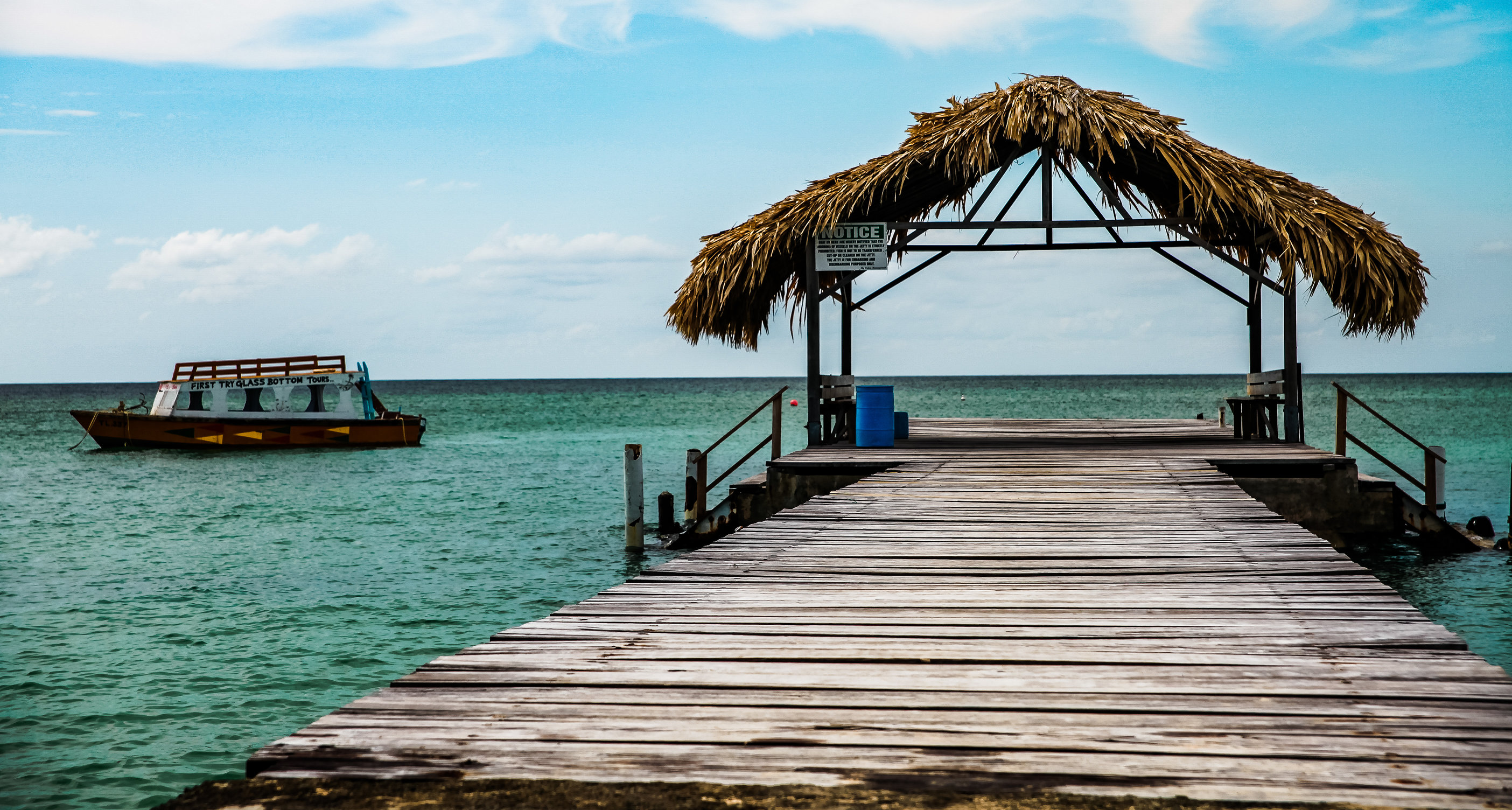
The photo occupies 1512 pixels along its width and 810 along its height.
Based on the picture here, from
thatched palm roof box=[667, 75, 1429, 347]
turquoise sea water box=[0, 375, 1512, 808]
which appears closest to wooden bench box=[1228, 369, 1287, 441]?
thatched palm roof box=[667, 75, 1429, 347]

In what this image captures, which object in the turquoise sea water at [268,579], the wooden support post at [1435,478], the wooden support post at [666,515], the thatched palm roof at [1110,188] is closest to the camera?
the turquoise sea water at [268,579]

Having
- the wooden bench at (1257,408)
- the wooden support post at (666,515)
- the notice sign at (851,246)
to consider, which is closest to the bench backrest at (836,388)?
the notice sign at (851,246)

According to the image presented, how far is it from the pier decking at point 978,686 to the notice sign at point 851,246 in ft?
23.6

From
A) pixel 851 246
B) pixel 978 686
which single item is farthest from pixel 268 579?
pixel 978 686

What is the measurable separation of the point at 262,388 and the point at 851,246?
24962 mm

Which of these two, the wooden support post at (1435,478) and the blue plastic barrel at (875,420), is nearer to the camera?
the blue plastic barrel at (875,420)

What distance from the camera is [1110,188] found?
1230 cm

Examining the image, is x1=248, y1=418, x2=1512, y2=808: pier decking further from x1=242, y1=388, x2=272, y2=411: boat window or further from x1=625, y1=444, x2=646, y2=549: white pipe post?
x1=242, y1=388, x2=272, y2=411: boat window

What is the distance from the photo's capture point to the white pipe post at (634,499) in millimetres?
13906

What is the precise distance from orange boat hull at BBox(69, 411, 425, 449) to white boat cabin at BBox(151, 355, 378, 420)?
7.5 inches

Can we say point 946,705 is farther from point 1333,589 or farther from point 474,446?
point 474,446

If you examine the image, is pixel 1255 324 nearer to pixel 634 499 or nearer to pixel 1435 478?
pixel 1435 478

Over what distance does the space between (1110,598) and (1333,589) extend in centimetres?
99

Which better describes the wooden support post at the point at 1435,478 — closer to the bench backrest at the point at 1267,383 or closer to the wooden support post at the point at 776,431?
the bench backrest at the point at 1267,383
